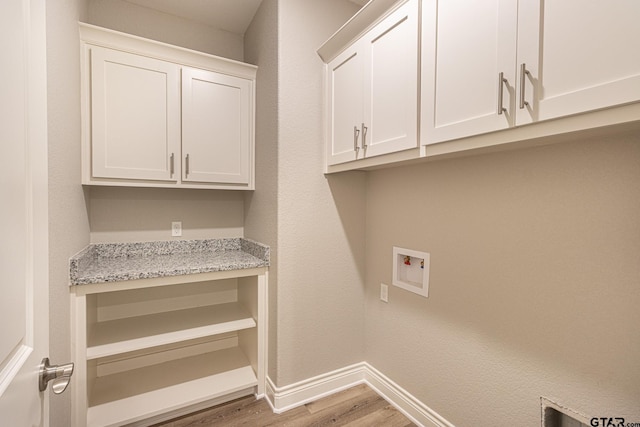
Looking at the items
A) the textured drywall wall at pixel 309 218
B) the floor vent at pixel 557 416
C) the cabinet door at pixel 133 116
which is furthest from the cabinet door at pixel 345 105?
the floor vent at pixel 557 416

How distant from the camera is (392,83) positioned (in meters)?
1.40

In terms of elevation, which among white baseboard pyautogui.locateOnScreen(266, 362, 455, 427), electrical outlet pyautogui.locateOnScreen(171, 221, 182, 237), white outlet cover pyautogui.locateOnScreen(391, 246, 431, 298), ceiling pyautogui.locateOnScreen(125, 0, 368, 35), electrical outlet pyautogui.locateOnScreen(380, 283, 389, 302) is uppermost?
ceiling pyautogui.locateOnScreen(125, 0, 368, 35)

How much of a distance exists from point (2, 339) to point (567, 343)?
1.67 m

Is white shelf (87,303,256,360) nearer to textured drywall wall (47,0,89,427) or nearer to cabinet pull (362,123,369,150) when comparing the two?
textured drywall wall (47,0,89,427)

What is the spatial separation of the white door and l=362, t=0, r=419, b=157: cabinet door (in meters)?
1.24

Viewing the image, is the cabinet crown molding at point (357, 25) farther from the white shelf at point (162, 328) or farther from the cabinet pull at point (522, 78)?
the white shelf at point (162, 328)

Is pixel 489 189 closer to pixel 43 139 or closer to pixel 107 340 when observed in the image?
pixel 43 139

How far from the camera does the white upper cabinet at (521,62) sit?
2.46ft

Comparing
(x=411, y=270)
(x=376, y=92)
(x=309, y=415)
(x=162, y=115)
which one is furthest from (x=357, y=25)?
(x=309, y=415)

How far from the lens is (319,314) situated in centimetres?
200

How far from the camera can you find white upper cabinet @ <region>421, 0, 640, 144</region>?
75 cm

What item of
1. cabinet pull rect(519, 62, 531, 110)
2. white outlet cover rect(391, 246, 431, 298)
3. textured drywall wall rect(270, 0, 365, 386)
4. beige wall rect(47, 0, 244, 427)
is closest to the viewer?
cabinet pull rect(519, 62, 531, 110)

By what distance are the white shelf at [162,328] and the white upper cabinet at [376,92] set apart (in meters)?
1.32

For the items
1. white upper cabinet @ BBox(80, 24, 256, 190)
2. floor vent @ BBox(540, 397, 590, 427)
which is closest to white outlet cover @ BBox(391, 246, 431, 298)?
floor vent @ BBox(540, 397, 590, 427)
